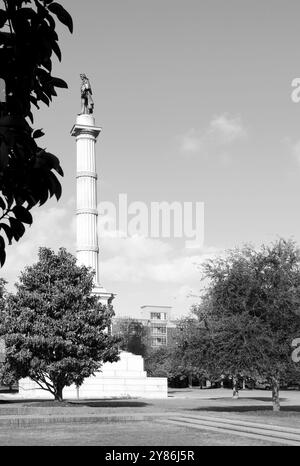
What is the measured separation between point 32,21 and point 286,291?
29.3 m

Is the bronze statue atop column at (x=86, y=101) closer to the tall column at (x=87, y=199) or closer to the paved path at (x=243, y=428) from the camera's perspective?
the tall column at (x=87, y=199)

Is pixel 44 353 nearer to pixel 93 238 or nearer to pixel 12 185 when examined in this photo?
pixel 93 238

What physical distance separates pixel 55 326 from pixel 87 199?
77.9 ft

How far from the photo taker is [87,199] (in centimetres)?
6022

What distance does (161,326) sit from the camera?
14650cm

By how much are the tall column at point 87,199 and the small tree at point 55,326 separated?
18.1 meters

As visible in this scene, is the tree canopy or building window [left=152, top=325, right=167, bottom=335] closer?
the tree canopy

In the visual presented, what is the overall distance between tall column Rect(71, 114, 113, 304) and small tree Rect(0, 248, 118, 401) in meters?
18.1

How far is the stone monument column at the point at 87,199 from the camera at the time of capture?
59312 millimetres

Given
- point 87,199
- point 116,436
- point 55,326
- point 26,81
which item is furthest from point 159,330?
point 26,81

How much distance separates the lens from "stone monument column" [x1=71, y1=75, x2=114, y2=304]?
2335 inches

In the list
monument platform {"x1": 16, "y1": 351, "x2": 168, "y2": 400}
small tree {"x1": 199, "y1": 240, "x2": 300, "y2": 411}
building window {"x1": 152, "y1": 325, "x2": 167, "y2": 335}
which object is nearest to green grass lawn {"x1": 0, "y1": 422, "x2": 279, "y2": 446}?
small tree {"x1": 199, "y1": 240, "x2": 300, "y2": 411}

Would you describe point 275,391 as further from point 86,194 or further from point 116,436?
point 86,194

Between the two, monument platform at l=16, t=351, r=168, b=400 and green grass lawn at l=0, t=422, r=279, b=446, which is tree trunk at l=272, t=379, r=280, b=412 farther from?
monument platform at l=16, t=351, r=168, b=400
